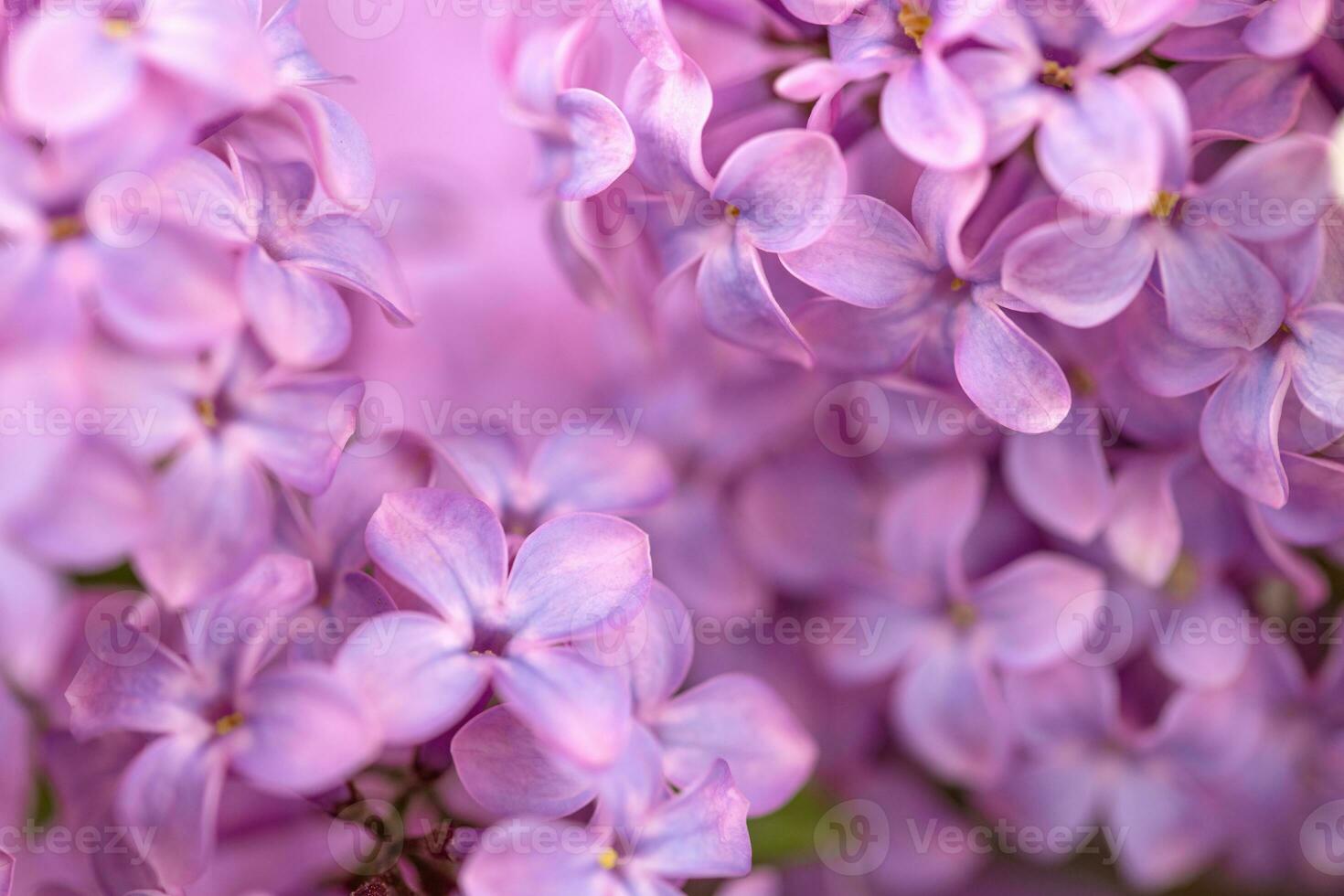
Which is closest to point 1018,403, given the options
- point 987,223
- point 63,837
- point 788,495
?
point 987,223

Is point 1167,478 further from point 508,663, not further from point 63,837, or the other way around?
point 63,837

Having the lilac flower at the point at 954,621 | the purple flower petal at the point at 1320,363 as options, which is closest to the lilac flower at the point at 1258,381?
the purple flower petal at the point at 1320,363

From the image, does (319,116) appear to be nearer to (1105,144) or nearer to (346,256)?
(346,256)

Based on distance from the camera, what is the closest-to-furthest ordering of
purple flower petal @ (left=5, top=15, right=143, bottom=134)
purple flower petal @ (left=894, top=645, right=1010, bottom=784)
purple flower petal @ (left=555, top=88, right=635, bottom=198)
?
purple flower petal @ (left=5, top=15, right=143, bottom=134) < purple flower petal @ (left=555, top=88, right=635, bottom=198) < purple flower petal @ (left=894, top=645, right=1010, bottom=784)

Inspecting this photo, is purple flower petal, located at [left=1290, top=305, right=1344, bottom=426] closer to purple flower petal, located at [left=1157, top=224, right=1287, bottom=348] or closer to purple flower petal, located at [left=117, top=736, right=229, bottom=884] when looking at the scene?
purple flower petal, located at [left=1157, top=224, right=1287, bottom=348]

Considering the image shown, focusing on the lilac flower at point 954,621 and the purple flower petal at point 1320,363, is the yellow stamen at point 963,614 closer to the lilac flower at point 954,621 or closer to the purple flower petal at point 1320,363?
the lilac flower at point 954,621

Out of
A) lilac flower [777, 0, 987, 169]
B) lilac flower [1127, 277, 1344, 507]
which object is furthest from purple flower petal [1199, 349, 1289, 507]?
lilac flower [777, 0, 987, 169]

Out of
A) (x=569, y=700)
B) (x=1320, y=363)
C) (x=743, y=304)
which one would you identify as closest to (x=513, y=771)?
(x=569, y=700)

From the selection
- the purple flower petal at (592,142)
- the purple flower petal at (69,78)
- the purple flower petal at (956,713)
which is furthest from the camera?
the purple flower petal at (956,713)
